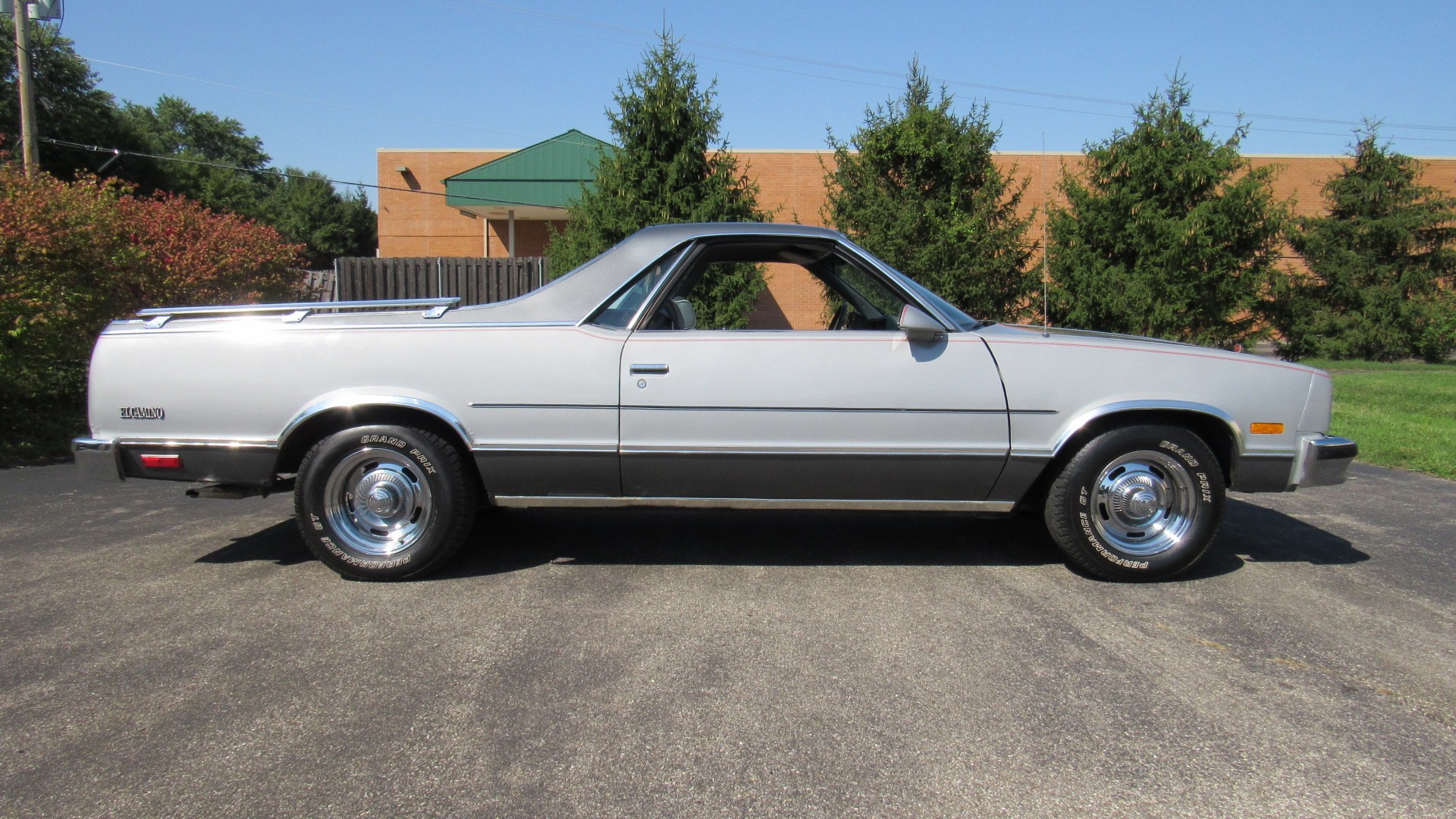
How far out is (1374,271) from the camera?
20.2 meters

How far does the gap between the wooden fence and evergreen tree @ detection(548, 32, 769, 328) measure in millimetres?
3528

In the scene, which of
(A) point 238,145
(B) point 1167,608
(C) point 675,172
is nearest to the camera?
(B) point 1167,608

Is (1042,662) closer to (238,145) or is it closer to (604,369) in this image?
(604,369)

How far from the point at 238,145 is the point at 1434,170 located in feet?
290

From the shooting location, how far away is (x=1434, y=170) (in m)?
26.2

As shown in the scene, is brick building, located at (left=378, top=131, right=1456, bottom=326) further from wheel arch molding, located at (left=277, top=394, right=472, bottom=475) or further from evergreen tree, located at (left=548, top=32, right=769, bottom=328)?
wheel arch molding, located at (left=277, top=394, right=472, bottom=475)

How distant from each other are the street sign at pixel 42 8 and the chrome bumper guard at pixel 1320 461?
62.8 feet

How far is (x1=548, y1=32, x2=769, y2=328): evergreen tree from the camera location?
43.0 ft

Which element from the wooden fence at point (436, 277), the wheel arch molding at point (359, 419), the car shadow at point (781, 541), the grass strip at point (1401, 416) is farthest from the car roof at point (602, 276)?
the wooden fence at point (436, 277)

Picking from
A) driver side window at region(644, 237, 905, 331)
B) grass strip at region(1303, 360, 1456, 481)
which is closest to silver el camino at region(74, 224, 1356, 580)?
driver side window at region(644, 237, 905, 331)

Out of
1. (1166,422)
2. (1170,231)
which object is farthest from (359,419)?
(1170,231)

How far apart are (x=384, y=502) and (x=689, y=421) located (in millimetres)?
1472

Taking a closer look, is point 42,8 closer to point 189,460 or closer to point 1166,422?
point 189,460

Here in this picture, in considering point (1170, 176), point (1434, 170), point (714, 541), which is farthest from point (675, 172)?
point (1434, 170)
